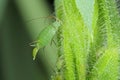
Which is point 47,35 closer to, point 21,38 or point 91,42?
point 91,42

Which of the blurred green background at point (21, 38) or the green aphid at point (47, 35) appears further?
the blurred green background at point (21, 38)

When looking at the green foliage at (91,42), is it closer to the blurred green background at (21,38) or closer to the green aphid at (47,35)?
the green aphid at (47,35)

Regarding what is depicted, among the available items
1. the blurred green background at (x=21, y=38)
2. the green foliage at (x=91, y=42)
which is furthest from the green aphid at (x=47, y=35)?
Answer: the blurred green background at (x=21, y=38)

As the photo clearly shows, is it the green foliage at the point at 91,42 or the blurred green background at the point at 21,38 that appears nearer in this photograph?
the green foliage at the point at 91,42

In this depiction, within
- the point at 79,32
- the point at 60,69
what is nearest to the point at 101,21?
the point at 79,32

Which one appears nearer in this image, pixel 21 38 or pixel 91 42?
pixel 91 42

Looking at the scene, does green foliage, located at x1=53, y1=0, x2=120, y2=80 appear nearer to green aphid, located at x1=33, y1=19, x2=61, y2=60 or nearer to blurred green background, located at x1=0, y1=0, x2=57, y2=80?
green aphid, located at x1=33, y1=19, x2=61, y2=60

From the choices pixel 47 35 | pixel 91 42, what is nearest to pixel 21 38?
pixel 47 35

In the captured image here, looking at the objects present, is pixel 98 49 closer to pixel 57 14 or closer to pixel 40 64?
pixel 57 14
